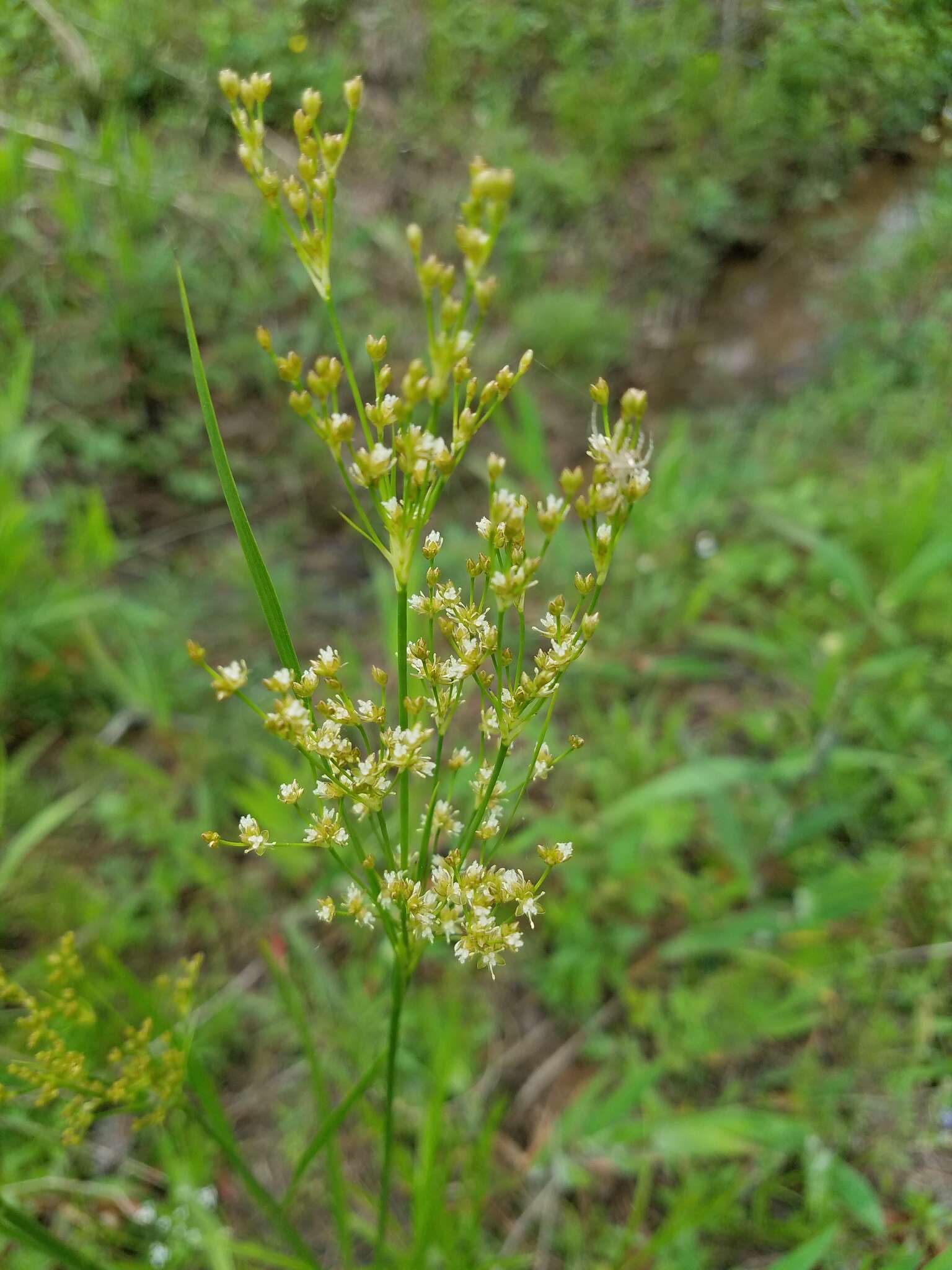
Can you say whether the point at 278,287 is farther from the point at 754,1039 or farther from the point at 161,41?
the point at 754,1039

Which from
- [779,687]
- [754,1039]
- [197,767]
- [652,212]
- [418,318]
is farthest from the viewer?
[652,212]

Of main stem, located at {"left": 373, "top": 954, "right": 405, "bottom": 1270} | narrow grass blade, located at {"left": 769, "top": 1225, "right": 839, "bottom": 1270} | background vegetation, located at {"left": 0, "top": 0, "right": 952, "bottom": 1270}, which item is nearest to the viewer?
main stem, located at {"left": 373, "top": 954, "right": 405, "bottom": 1270}

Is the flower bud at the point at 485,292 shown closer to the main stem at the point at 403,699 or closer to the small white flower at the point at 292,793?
the main stem at the point at 403,699

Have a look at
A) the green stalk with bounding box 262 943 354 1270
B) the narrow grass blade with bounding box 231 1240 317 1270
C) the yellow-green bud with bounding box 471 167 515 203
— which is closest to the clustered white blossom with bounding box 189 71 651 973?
the yellow-green bud with bounding box 471 167 515 203

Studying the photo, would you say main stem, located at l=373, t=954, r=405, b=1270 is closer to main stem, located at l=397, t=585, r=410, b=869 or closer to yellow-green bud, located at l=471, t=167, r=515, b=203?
main stem, located at l=397, t=585, r=410, b=869

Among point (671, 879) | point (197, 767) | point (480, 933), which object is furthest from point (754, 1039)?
point (197, 767)

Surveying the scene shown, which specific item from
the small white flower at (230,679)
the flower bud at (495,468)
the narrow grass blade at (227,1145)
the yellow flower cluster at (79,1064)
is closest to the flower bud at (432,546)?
the flower bud at (495,468)
